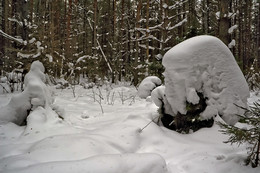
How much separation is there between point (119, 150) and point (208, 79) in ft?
5.48

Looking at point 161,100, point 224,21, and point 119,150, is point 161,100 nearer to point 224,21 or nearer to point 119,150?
point 119,150

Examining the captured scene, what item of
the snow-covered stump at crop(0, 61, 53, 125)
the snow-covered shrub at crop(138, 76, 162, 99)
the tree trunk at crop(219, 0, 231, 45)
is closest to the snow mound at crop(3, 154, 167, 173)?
the snow-covered stump at crop(0, 61, 53, 125)

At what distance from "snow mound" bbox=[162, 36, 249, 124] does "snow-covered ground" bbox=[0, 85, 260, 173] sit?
358mm

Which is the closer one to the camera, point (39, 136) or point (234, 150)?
point (234, 150)

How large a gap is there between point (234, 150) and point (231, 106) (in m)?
0.78

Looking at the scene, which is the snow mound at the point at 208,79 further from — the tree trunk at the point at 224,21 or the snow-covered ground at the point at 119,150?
the tree trunk at the point at 224,21

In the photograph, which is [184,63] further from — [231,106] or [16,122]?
[16,122]

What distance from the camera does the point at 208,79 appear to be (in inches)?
103

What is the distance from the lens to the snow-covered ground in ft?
4.76

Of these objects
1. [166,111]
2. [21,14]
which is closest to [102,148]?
[166,111]

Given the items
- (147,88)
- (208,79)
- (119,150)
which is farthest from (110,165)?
(147,88)

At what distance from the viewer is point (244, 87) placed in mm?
2656

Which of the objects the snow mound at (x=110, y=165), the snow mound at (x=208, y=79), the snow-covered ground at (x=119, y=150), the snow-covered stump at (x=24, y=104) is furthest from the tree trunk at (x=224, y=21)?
the snow-covered stump at (x=24, y=104)

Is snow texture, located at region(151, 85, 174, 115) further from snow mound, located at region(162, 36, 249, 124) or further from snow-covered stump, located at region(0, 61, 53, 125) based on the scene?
snow-covered stump, located at region(0, 61, 53, 125)
